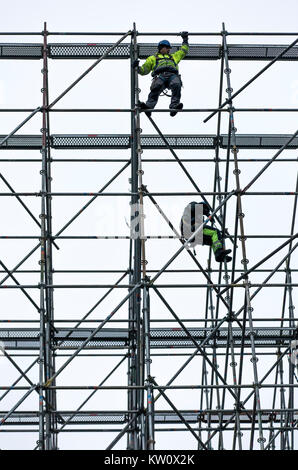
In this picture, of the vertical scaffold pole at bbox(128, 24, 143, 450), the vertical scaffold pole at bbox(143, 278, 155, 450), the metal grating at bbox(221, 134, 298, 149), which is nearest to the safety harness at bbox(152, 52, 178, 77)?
the vertical scaffold pole at bbox(128, 24, 143, 450)

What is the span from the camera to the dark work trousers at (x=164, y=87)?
1612cm

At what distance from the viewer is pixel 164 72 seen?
16.3 metres

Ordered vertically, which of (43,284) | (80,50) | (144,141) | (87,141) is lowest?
(43,284)

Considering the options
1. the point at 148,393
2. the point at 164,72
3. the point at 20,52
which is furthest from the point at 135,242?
the point at 20,52

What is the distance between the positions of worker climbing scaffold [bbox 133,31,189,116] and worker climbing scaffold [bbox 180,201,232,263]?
1.51m

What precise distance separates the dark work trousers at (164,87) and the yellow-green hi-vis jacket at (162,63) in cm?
12

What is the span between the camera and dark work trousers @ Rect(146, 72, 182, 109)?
16125mm

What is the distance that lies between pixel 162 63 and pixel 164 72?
6.0 inches

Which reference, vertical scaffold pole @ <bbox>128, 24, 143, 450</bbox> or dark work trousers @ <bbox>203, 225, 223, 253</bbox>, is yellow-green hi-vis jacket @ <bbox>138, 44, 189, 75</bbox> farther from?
dark work trousers @ <bbox>203, 225, 223, 253</bbox>

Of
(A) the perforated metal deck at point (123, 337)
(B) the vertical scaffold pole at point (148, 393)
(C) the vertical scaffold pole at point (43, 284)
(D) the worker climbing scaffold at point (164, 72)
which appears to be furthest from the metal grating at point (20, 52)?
(B) the vertical scaffold pole at point (148, 393)

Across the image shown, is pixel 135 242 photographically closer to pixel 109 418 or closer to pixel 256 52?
pixel 256 52

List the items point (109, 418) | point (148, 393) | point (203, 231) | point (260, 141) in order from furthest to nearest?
point (109, 418)
point (260, 141)
point (203, 231)
point (148, 393)

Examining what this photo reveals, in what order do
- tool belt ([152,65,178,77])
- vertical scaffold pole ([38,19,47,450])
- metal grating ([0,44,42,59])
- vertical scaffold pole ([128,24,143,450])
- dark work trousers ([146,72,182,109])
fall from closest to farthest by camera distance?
vertical scaffold pole ([38,19,47,450])
vertical scaffold pole ([128,24,143,450])
dark work trousers ([146,72,182,109])
tool belt ([152,65,178,77])
metal grating ([0,44,42,59])

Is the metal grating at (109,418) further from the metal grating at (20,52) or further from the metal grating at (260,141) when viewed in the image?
the metal grating at (20,52)
